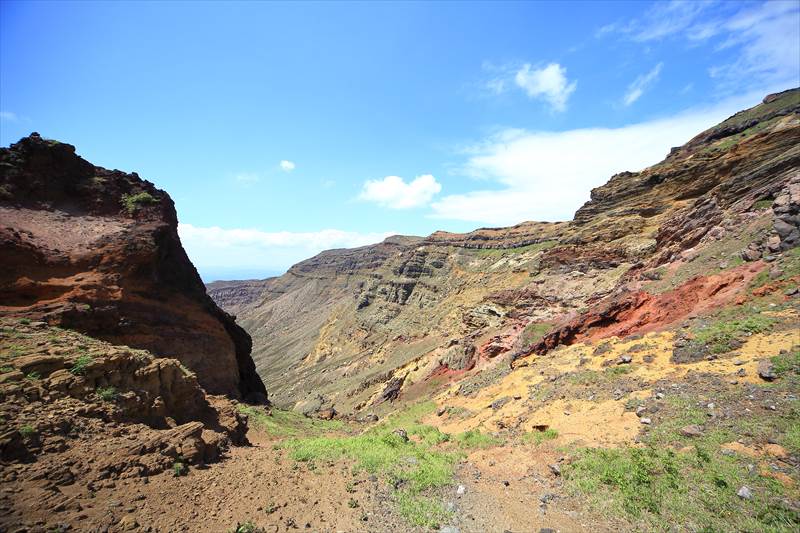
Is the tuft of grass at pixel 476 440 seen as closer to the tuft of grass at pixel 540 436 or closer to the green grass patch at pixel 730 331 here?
the tuft of grass at pixel 540 436

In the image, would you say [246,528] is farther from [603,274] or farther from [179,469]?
[603,274]

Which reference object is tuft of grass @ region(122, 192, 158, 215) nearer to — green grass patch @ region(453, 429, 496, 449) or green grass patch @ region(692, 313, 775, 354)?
green grass patch @ region(453, 429, 496, 449)

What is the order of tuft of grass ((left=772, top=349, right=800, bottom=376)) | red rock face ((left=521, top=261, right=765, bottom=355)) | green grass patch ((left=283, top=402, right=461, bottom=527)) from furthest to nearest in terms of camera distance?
1. red rock face ((left=521, top=261, right=765, bottom=355))
2. tuft of grass ((left=772, top=349, right=800, bottom=376))
3. green grass patch ((left=283, top=402, right=461, bottom=527))

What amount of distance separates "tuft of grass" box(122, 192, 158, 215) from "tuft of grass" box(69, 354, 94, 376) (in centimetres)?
1432

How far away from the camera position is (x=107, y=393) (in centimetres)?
1098

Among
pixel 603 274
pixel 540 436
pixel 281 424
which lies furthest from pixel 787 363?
pixel 603 274

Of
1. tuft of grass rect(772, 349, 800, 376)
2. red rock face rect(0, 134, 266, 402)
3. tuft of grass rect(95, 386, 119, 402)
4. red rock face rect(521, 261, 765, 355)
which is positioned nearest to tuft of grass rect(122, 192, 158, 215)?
red rock face rect(0, 134, 266, 402)

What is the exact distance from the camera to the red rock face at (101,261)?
651 inches

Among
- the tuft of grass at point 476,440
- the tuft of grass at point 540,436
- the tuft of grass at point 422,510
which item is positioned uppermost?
the tuft of grass at point 422,510

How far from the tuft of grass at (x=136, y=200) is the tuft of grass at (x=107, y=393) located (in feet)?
49.5

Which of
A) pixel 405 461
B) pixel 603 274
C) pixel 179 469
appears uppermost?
pixel 603 274

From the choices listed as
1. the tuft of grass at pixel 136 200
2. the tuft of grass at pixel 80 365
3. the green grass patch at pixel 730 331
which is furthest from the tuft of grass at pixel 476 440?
the tuft of grass at pixel 136 200

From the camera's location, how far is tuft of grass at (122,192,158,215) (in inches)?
874

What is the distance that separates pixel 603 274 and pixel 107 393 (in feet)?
121
